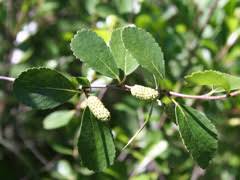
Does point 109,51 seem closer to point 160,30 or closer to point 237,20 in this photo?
point 160,30

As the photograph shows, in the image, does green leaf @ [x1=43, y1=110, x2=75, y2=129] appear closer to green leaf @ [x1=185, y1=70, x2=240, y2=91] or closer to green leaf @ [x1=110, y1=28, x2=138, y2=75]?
green leaf @ [x1=110, y1=28, x2=138, y2=75]

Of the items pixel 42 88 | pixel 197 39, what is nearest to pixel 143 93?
pixel 42 88

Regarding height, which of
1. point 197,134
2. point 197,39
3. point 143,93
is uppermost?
point 143,93

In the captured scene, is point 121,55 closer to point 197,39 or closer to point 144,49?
point 144,49

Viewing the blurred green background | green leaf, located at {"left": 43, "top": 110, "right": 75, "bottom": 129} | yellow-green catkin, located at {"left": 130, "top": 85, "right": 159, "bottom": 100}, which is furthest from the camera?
the blurred green background

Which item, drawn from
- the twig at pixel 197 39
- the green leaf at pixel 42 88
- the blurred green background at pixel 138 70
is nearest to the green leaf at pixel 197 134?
the green leaf at pixel 42 88

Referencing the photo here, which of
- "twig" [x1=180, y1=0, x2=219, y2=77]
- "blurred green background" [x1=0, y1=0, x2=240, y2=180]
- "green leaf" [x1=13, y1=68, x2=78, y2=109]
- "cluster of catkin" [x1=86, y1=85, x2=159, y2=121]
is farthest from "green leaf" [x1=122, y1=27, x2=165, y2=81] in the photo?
"twig" [x1=180, y1=0, x2=219, y2=77]

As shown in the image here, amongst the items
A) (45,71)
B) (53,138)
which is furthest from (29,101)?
(53,138)

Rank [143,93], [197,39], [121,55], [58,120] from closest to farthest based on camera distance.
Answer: [143,93] → [121,55] → [58,120] → [197,39]
